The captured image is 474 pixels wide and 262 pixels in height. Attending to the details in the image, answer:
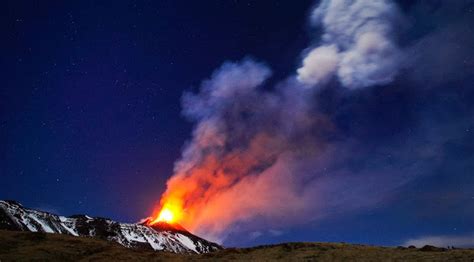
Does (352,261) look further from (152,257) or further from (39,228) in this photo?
(39,228)

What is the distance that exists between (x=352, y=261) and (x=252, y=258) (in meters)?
9.50

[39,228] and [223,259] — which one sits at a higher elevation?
[39,228]

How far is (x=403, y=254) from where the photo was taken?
36.3 metres

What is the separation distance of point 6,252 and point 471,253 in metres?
40.2

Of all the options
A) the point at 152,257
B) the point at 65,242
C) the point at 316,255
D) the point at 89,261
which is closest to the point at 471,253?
the point at 316,255

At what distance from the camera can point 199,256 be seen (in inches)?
1693

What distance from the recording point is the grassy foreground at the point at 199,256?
36.0m

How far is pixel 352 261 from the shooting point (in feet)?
115

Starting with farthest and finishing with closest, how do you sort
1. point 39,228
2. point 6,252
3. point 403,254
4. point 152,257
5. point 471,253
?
1. point 39,228
2. point 152,257
3. point 6,252
4. point 403,254
5. point 471,253

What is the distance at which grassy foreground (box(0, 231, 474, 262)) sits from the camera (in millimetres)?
36000

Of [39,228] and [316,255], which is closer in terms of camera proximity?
[316,255]

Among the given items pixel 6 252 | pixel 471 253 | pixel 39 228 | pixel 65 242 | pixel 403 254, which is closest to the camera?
pixel 471 253

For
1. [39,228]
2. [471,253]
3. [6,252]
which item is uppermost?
[39,228]

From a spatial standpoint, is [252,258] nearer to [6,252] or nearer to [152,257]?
[152,257]
